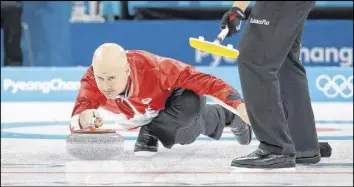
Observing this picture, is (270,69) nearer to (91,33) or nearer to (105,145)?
(105,145)

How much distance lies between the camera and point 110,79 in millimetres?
3963

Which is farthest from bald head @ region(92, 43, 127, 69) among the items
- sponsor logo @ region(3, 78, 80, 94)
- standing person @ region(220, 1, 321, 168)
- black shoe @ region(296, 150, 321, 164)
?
sponsor logo @ region(3, 78, 80, 94)

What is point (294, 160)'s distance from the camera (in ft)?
11.7

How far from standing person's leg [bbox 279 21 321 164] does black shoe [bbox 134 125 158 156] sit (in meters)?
0.79

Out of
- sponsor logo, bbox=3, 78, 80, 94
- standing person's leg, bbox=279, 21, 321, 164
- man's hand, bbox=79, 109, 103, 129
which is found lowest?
sponsor logo, bbox=3, 78, 80, 94

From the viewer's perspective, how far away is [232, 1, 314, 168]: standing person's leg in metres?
3.42

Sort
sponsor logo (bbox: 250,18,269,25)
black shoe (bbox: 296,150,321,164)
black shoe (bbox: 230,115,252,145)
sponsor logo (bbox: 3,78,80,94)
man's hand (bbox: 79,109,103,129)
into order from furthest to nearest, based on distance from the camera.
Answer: sponsor logo (bbox: 3,78,80,94) < black shoe (bbox: 230,115,252,145) < man's hand (bbox: 79,109,103,129) < black shoe (bbox: 296,150,321,164) < sponsor logo (bbox: 250,18,269,25)

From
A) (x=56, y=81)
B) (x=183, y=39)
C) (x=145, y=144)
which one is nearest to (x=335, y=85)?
(x=183, y=39)

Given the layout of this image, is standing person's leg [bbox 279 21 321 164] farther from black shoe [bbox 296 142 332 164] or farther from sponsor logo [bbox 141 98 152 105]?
sponsor logo [bbox 141 98 152 105]

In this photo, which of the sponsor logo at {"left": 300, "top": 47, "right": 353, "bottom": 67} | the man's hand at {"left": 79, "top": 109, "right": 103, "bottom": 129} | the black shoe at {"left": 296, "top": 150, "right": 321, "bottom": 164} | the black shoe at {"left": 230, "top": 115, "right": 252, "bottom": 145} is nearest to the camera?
the black shoe at {"left": 296, "top": 150, "right": 321, "bottom": 164}

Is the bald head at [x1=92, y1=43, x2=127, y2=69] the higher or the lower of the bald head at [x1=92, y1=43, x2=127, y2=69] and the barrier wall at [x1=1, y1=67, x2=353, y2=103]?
the higher

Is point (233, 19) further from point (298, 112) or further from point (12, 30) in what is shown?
point (12, 30)

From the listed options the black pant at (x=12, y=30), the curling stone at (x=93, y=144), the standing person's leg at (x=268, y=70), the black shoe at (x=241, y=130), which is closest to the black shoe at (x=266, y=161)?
the standing person's leg at (x=268, y=70)

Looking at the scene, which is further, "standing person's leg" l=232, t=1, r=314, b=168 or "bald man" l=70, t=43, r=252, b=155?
"bald man" l=70, t=43, r=252, b=155
